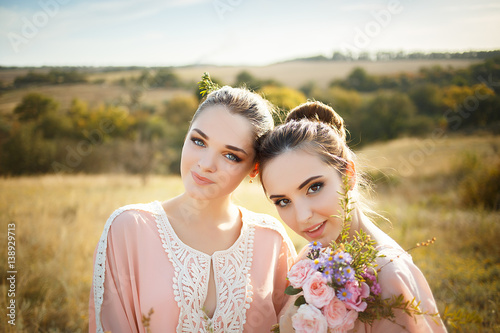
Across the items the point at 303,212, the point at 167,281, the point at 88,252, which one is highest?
the point at 303,212

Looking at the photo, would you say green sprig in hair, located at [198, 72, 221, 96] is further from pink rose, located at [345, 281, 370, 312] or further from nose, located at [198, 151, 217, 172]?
pink rose, located at [345, 281, 370, 312]

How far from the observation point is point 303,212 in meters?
1.99

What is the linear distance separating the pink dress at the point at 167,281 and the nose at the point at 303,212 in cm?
68

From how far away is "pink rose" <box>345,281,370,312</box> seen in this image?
4.98 feet

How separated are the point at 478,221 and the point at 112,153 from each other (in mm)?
21973

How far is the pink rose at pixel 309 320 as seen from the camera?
1517 mm

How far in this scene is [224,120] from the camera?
232 centimetres

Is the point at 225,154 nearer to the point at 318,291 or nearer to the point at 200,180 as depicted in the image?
the point at 200,180

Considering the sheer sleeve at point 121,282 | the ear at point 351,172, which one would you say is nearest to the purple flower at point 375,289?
the ear at point 351,172

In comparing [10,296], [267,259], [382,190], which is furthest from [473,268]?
[382,190]

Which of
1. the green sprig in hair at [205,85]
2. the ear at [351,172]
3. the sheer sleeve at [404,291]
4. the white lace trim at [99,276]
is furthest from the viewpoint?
the green sprig in hair at [205,85]

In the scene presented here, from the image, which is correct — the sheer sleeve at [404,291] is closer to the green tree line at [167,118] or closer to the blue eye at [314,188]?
the blue eye at [314,188]

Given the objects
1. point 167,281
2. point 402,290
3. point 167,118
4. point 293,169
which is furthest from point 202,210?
point 167,118

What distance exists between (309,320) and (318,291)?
15 centimetres
